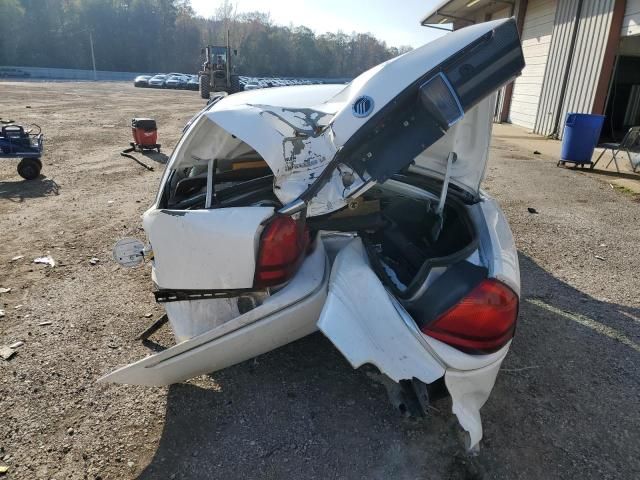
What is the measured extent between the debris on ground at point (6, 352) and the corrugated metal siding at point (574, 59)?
43.2 feet

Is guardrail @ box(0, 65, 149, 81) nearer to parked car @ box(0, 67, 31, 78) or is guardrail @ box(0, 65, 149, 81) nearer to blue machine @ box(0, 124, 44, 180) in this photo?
parked car @ box(0, 67, 31, 78)

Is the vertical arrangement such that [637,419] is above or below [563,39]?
below

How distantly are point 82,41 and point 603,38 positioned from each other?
7484 cm

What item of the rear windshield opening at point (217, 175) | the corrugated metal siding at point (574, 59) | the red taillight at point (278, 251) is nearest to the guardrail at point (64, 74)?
the corrugated metal siding at point (574, 59)

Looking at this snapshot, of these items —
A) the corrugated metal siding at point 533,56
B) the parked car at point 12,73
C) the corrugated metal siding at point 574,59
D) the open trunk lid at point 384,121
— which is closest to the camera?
the open trunk lid at point 384,121

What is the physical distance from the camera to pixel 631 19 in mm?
10344

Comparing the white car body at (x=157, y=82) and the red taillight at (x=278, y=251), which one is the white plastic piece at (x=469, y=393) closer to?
the red taillight at (x=278, y=251)

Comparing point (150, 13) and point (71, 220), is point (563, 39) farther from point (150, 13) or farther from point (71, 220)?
point (150, 13)

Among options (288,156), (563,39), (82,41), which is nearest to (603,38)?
(563,39)

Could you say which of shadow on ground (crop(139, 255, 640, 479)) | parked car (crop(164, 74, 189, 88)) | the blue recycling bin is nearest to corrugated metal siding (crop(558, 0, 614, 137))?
the blue recycling bin

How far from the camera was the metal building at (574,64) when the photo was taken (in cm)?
1111

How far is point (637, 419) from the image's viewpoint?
2324 millimetres

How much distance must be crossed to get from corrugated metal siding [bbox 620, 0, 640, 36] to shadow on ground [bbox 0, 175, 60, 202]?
40.1ft

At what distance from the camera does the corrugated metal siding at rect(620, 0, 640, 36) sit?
10.0 metres
